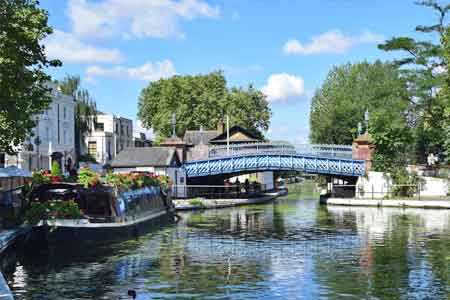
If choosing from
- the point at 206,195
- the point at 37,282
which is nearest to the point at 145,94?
the point at 206,195

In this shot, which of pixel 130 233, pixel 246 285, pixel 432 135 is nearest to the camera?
pixel 246 285

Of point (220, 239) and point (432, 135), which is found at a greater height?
point (432, 135)

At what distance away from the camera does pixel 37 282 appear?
902 inches

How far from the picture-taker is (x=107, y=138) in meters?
102

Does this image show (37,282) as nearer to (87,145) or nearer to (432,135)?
(432,135)

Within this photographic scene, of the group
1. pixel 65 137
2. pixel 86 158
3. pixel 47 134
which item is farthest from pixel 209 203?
pixel 86 158

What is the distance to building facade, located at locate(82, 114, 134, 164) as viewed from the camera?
9981 centimetres

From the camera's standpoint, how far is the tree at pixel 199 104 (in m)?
105

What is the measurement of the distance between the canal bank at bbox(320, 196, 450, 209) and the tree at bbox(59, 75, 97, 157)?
124 feet

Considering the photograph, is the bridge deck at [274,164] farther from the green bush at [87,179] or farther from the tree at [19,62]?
the tree at [19,62]

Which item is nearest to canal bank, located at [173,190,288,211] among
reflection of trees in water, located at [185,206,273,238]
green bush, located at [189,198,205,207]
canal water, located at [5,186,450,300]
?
green bush, located at [189,198,205,207]

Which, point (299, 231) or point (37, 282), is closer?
point (37, 282)

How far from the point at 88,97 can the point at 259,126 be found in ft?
96.8

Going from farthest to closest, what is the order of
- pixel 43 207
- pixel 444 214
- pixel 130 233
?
pixel 444 214
pixel 130 233
pixel 43 207
